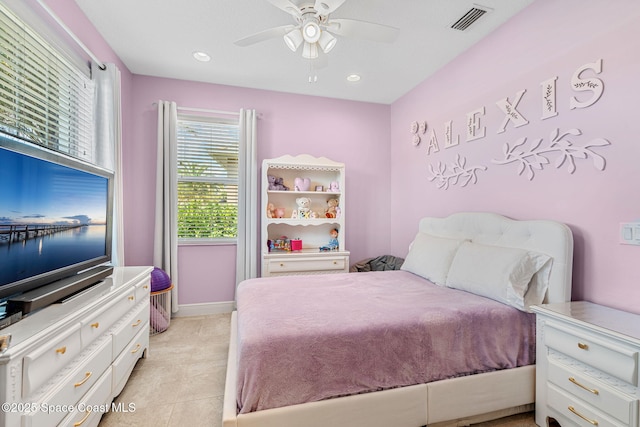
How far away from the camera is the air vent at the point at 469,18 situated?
2105 millimetres

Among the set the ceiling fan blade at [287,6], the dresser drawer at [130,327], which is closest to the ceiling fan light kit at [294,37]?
the ceiling fan blade at [287,6]

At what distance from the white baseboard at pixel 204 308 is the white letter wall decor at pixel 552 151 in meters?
3.19

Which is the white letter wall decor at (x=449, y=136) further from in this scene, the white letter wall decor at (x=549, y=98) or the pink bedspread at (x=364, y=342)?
the pink bedspread at (x=364, y=342)

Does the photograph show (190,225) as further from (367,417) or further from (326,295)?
(367,417)

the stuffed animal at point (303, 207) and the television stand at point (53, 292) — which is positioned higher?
the stuffed animal at point (303, 207)

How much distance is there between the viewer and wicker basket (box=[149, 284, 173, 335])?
2797mm

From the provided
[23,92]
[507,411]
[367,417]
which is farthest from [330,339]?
[23,92]

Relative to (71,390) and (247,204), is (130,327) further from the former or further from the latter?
(247,204)

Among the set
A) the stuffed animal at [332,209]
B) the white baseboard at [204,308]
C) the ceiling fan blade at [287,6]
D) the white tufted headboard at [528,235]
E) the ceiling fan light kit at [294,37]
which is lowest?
the white baseboard at [204,308]

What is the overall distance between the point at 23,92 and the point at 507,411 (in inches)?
133

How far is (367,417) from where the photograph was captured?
1.39 meters

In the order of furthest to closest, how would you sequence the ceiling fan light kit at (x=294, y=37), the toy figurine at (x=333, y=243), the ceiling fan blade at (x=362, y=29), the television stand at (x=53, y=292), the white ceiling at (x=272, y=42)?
1. the toy figurine at (x=333, y=243)
2. the white ceiling at (x=272, y=42)
3. the ceiling fan light kit at (x=294, y=37)
4. the ceiling fan blade at (x=362, y=29)
5. the television stand at (x=53, y=292)

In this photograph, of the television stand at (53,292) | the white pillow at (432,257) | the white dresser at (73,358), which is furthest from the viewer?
the white pillow at (432,257)

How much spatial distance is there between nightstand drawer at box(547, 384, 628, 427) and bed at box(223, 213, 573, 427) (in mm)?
124
